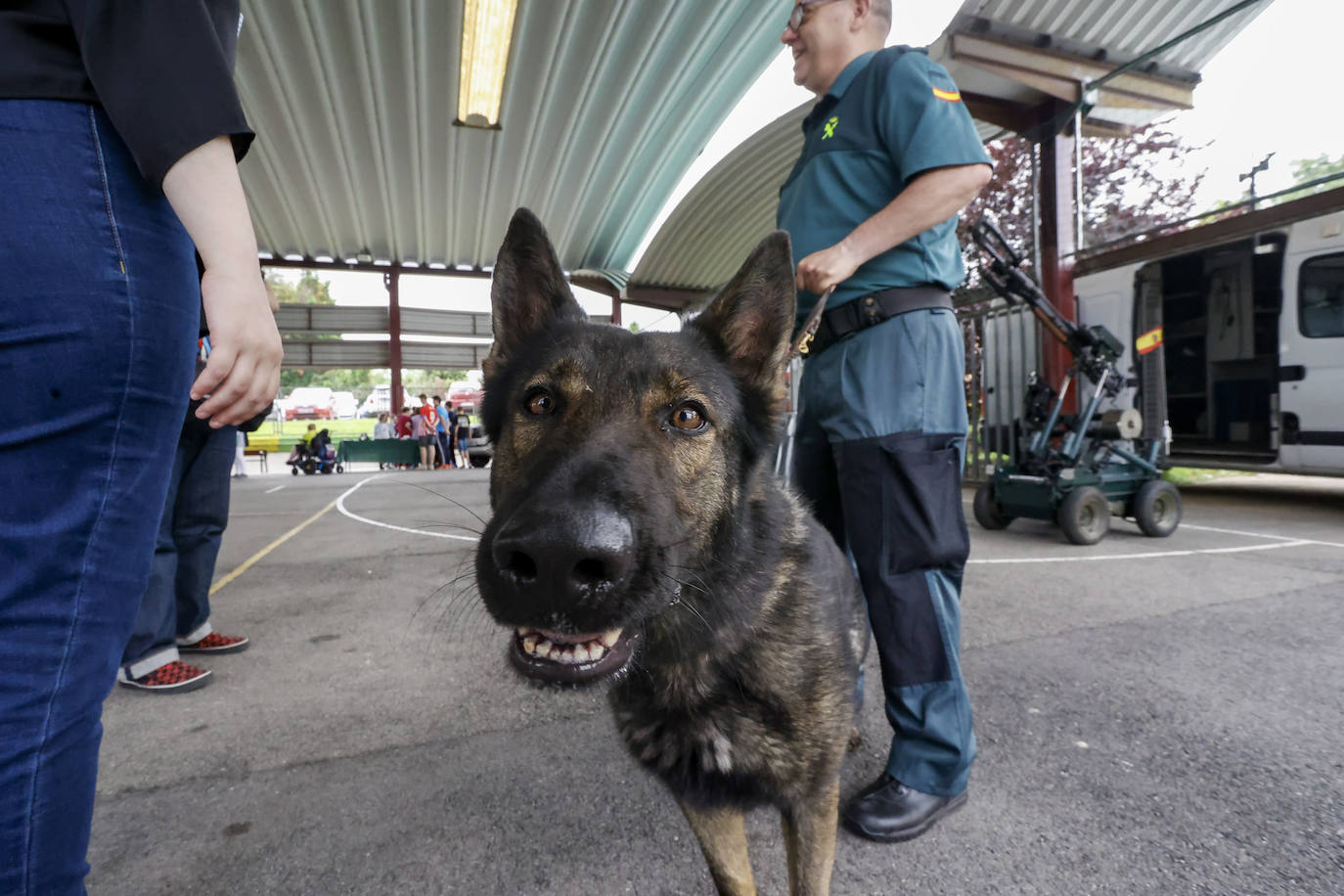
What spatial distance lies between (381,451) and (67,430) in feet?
66.3

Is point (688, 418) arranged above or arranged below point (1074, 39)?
below

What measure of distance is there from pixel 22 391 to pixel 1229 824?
279 centimetres

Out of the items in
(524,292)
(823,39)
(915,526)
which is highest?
(823,39)

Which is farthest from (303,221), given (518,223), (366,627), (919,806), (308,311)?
(919,806)

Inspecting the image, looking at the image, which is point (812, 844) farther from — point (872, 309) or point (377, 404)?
point (377, 404)

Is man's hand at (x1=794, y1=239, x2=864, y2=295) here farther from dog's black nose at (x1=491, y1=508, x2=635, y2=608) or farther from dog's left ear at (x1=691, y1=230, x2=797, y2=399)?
dog's black nose at (x1=491, y1=508, x2=635, y2=608)

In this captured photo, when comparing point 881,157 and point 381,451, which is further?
point 381,451

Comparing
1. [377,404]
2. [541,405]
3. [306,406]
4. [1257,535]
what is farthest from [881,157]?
[377,404]

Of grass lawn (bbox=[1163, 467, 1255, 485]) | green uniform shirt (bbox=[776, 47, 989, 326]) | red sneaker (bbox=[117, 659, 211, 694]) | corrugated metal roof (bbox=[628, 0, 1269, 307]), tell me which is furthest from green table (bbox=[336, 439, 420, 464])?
green uniform shirt (bbox=[776, 47, 989, 326])

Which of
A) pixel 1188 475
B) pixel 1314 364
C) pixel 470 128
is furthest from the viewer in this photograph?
pixel 1188 475

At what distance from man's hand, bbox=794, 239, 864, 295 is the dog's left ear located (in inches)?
4.7

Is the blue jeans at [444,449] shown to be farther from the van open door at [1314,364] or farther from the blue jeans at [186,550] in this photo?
the van open door at [1314,364]

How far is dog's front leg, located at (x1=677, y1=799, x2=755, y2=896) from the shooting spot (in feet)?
4.91

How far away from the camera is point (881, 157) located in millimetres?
1952
